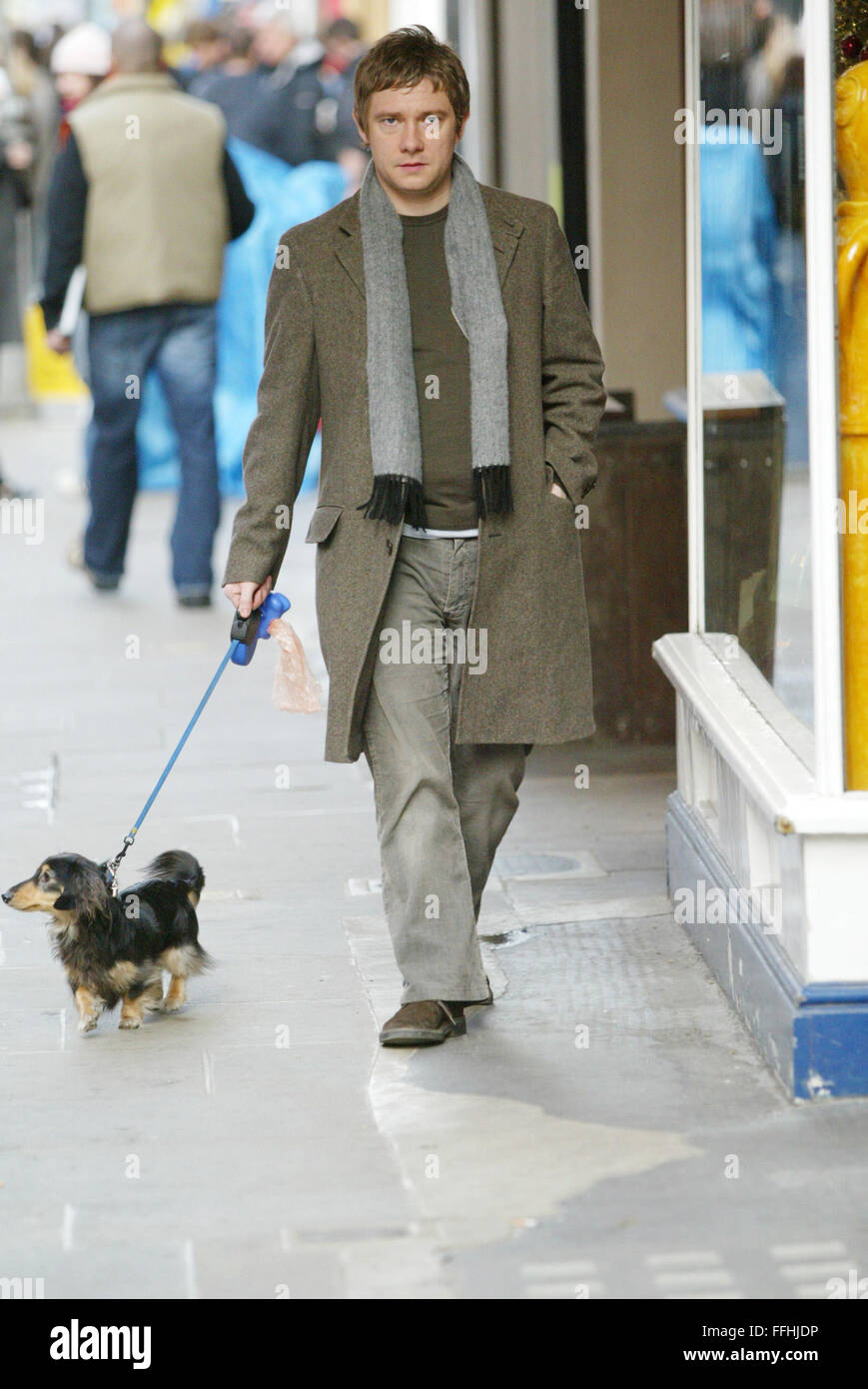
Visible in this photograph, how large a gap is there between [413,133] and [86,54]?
1015cm

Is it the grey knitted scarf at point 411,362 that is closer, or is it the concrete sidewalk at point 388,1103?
the concrete sidewalk at point 388,1103

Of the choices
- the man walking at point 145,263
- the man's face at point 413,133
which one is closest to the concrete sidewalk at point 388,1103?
the man's face at point 413,133

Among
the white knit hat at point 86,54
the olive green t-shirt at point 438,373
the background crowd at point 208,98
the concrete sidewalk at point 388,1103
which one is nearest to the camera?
the concrete sidewalk at point 388,1103

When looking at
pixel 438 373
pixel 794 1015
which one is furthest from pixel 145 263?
pixel 794 1015

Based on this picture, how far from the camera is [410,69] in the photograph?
4.46 m

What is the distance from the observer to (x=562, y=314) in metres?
4.68

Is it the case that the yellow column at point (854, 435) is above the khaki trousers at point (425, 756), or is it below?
above

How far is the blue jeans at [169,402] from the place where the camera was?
35.2 ft

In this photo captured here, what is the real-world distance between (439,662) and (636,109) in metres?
3.79

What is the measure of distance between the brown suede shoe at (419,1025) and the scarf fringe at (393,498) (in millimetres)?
1038

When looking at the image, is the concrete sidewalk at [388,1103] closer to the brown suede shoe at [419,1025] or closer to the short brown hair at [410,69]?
the brown suede shoe at [419,1025]

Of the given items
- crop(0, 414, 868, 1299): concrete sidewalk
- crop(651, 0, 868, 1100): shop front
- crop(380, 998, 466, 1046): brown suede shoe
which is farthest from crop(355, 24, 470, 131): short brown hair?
crop(0, 414, 868, 1299): concrete sidewalk

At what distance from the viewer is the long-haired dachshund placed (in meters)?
4.76

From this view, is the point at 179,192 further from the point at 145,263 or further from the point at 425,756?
the point at 425,756
